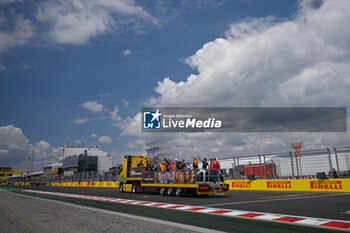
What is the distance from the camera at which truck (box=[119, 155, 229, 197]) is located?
47.0 ft

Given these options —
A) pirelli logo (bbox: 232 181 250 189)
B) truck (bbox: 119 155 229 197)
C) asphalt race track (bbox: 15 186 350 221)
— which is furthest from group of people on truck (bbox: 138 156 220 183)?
pirelli logo (bbox: 232 181 250 189)

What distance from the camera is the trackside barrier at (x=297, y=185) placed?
621 inches

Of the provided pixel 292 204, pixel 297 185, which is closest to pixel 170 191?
pixel 292 204

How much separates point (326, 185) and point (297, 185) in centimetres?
191

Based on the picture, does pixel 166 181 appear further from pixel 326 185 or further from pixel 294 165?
pixel 326 185

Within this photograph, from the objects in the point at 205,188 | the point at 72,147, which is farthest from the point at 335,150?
the point at 72,147

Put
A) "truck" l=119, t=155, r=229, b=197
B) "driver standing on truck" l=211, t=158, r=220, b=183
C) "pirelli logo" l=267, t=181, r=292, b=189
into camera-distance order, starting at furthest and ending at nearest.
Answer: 1. "pirelli logo" l=267, t=181, r=292, b=189
2. "driver standing on truck" l=211, t=158, r=220, b=183
3. "truck" l=119, t=155, r=229, b=197

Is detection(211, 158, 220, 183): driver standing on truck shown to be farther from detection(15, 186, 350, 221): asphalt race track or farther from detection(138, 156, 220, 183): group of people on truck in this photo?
detection(15, 186, 350, 221): asphalt race track

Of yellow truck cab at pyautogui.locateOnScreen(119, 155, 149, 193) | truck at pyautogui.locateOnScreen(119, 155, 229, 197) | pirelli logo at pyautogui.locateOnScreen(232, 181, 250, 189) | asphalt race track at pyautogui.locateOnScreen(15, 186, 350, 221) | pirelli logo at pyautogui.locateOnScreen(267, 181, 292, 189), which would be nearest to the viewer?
asphalt race track at pyautogui.locateOnScreen(15, 186, 350, 221)

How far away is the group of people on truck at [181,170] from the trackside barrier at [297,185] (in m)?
6.62

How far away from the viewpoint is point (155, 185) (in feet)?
58.3

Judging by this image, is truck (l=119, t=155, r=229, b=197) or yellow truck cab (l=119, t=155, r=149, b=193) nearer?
truck (l=119, t=155, r=229, b=197)

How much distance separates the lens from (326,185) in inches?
647

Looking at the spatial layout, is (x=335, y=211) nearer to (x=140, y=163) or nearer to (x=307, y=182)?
(x=307, y=182)
